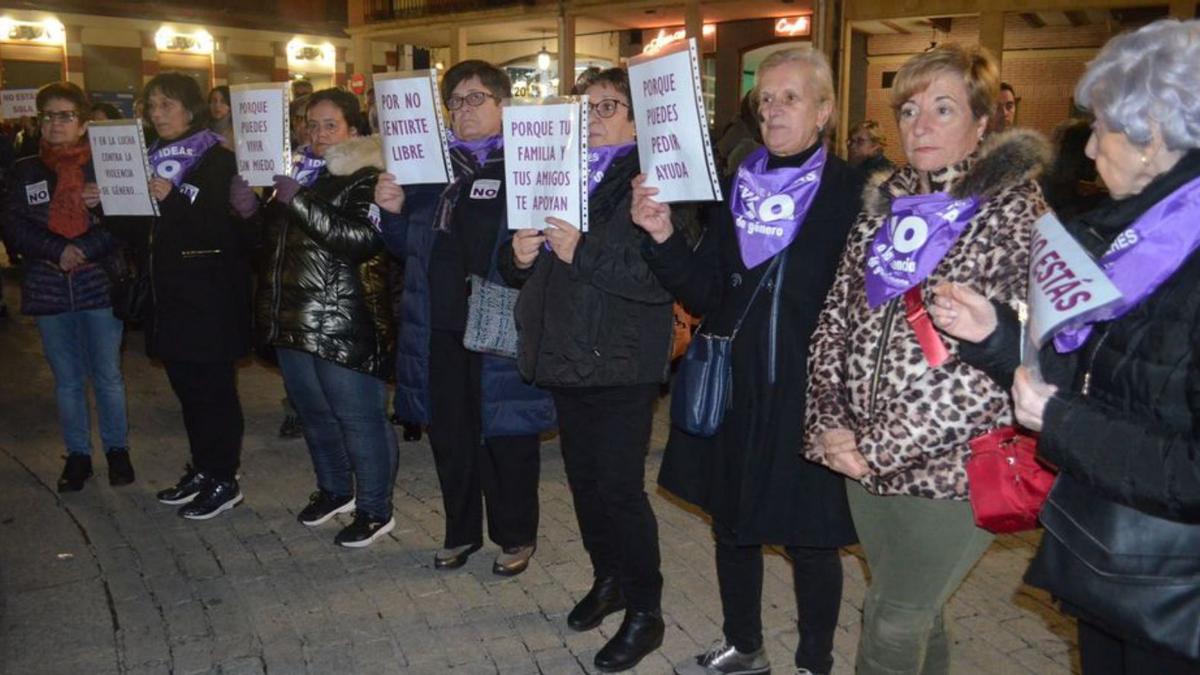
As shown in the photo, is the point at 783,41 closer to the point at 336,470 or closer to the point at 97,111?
the point at 97,111

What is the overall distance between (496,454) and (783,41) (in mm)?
16081

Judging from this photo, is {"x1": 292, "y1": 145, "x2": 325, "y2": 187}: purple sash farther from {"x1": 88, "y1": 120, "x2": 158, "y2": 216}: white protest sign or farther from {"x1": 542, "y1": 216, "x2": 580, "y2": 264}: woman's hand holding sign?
{"x1": 542, "y1": 216, "x2": 580, "y2": 264}: woman's hand holding sign

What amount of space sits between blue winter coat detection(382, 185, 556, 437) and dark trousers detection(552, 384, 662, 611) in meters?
0.50

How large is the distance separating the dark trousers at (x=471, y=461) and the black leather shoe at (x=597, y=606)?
2.04 feet

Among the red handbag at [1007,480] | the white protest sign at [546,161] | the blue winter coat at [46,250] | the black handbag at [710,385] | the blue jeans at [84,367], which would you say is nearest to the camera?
the red handbag at [1007,480]

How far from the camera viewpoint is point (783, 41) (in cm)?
1886

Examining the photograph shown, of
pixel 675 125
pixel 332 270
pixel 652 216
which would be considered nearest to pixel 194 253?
pixel 332 270

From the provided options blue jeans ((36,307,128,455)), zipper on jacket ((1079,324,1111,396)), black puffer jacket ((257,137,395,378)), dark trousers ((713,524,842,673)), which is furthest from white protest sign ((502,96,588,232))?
blue jeans ((36,307,128,455))

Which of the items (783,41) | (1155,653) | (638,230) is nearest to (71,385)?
(638,230)

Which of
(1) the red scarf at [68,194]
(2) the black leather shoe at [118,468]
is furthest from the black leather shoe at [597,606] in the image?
(1) the red scarf at [68,194]

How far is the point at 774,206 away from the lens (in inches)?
126

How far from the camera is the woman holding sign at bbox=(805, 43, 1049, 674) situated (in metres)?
2.59

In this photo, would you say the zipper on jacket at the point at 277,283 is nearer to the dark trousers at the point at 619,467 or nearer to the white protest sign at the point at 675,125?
the dark trousers at the point at 619,467

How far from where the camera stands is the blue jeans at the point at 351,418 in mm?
4961
